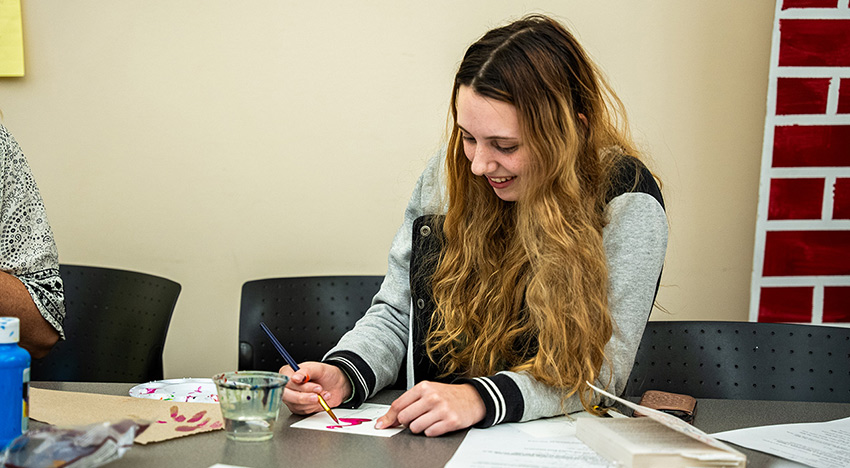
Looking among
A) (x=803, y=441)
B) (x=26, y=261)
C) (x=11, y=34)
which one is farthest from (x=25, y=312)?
(x=803, y=441)

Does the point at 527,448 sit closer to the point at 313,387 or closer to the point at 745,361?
the point at 313,387

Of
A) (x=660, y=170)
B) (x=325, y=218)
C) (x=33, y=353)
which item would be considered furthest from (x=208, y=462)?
(x=660, y=170)

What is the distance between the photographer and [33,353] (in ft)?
4.88

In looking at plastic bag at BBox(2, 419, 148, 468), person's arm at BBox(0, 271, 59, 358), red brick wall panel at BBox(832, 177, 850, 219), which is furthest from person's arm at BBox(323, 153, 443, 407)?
red brick wall panel at BBox(832, 177, 850, 219)

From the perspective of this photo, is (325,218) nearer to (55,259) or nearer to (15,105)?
(55,259)

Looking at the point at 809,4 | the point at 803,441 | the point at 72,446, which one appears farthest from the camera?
the point at 809,4

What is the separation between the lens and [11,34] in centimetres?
206

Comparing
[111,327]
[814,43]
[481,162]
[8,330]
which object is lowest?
[111,327]

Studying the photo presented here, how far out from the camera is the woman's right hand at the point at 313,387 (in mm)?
1053

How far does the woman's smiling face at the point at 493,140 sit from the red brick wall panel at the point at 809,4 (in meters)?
1.15

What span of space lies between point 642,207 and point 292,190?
118cm

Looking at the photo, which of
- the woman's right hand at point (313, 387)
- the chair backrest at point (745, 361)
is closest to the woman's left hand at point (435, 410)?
the woman's right hand at point (313, 387)

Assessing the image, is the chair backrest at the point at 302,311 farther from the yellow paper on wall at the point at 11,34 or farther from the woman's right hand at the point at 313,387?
the yellow paper on wall at the point at 11,34

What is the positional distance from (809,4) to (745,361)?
3.37ft
